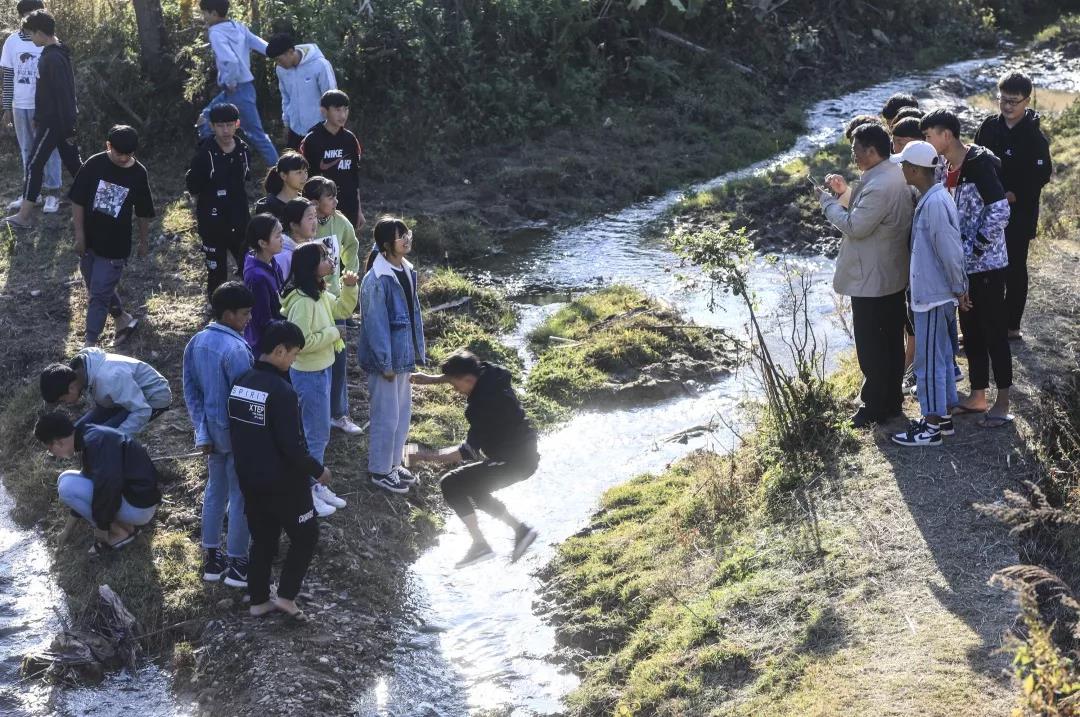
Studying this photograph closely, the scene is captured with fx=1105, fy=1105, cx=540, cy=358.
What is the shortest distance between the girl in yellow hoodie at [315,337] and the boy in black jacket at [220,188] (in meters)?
1.82

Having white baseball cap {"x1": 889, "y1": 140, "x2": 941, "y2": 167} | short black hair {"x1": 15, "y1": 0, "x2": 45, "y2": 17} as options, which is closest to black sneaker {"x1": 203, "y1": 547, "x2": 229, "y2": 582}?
white baseball cap {"x1": 889, "y1": 140, "x2": 941, "y2": 167}

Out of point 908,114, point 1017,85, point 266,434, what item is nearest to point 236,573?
point 266,434

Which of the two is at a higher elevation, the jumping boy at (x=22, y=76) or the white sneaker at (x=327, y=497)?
the jumping boy at (x=22, y=76)

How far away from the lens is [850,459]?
658 centimetres

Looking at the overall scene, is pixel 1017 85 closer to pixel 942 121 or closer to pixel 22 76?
pixel 942 121

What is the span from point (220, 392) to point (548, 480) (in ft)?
9.08

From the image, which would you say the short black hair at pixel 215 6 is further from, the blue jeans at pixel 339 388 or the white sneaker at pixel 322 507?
the white sneaker at pixel 322 507

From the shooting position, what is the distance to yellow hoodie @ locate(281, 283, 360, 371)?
6.27 m

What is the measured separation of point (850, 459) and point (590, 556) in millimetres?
1661

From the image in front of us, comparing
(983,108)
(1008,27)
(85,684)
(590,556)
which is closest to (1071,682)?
(590,556)

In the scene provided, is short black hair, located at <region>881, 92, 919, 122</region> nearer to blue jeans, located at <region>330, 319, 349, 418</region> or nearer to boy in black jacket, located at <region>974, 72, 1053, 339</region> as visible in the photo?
boy in black jacket, located at <region>974, 72, 1053, 339</region>

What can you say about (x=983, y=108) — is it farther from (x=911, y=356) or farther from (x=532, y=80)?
(x=911, y=356)

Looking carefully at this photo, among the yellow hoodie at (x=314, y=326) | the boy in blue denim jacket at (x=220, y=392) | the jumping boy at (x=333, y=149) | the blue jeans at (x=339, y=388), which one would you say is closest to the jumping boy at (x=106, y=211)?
the jumping boy at (x=333, y=149)

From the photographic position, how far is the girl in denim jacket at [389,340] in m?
6.57
